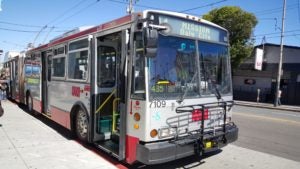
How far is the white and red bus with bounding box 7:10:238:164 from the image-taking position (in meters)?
5.34

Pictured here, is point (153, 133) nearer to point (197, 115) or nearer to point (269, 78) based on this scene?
point (197, 115)

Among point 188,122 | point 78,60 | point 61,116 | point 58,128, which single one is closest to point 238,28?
point 58,128

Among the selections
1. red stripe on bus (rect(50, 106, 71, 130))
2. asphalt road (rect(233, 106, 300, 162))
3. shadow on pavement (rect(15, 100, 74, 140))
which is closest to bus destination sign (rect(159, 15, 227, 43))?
asphalt road (rect(233, 106, 300, 162))

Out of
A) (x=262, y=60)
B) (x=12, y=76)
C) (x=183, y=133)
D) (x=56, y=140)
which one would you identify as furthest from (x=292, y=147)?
(x=262, y=60)

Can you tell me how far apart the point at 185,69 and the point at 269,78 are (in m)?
26.5

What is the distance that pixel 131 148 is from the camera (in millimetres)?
5598

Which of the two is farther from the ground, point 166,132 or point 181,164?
point 166,132

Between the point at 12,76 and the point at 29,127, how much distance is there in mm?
8911

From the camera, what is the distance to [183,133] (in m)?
5.75

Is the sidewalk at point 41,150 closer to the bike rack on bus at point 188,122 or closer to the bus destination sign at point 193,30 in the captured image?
the bike rack on bus at point 188,122

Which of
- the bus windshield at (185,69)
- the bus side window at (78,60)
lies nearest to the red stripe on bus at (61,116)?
the bus side window at (78,60)

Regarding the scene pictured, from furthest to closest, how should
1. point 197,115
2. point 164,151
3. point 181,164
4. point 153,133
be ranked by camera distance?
point 181,164
point 197,115
point 153,133
point 164,151

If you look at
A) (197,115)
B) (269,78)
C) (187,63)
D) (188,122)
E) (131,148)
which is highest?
(187,63)

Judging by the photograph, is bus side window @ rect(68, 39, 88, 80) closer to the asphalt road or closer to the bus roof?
the bus roof
